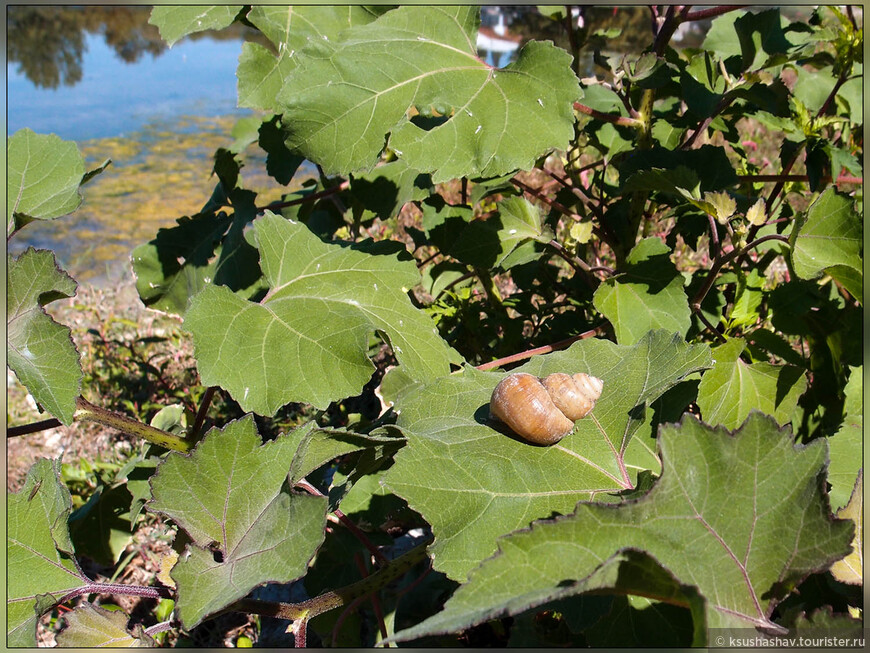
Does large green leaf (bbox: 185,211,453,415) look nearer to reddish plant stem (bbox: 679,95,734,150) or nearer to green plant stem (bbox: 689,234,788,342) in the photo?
green plant stem (bbox: 689,234,788,342)

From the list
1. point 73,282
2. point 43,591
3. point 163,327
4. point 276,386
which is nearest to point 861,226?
point 276,386

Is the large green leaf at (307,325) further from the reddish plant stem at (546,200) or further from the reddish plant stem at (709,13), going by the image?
the reddish plant stem at (709,13)

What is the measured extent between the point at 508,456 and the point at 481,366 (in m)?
0.50

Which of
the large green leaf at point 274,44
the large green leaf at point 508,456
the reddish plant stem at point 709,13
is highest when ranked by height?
the large green leaf at point 274,44

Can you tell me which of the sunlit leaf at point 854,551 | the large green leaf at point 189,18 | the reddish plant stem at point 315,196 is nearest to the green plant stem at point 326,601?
the sunlit leaf at point 854,551

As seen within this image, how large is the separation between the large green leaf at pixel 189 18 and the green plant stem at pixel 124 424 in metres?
0.80

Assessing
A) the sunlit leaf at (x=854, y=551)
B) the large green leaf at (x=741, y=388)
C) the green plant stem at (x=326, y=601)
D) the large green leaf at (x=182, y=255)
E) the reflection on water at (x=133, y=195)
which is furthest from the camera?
the reflection on water at (x=133, y=195)

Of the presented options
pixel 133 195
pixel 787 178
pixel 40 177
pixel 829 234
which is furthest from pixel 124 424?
pixel 133 195

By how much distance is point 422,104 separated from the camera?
4.51ft

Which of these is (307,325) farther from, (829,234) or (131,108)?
(131,108)

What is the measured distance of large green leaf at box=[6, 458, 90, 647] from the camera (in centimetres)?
109

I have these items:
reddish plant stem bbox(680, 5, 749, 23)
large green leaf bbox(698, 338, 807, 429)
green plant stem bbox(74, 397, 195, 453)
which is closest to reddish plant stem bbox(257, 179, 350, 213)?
green plant stem bbox(74, 397, 195, 453)

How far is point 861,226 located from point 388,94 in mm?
915

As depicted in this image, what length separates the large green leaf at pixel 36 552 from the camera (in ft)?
3.57
